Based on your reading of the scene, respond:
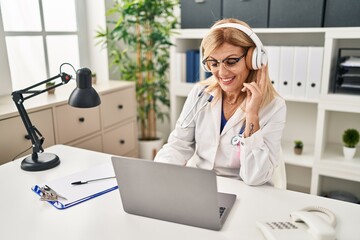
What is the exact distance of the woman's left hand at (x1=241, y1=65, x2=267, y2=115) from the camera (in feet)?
4.37

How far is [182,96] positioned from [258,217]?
6.16ft

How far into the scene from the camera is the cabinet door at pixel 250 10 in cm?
226

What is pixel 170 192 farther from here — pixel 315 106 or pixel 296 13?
pixel 315 106

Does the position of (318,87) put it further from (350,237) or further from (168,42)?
(350,237)

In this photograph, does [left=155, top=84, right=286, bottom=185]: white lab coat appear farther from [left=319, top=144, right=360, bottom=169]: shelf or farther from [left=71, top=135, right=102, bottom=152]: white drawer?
[left=319, top=144, right=360, bottom=169]: shelf

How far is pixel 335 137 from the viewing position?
2.54 metres

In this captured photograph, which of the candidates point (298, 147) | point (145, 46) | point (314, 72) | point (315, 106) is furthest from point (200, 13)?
point (298, 147)

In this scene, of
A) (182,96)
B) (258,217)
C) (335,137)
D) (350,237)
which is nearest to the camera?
(350,237)

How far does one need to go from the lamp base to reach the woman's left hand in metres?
0.84

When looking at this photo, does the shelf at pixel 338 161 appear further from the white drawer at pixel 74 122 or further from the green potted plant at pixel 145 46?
the white drawer at pixel 74 122

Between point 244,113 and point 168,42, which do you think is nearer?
point 244,113

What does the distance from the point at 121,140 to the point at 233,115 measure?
53.9 inches

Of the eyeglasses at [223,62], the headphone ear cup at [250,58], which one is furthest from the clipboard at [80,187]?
the headphone ear cup at [250,58]

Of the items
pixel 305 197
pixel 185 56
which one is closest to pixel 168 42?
pixel 185 56
